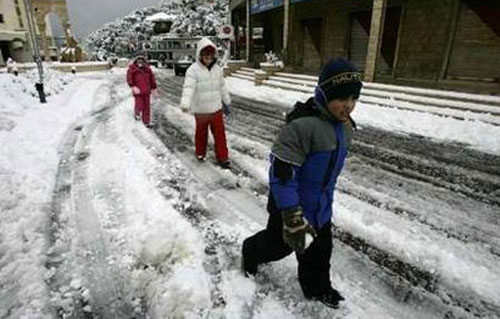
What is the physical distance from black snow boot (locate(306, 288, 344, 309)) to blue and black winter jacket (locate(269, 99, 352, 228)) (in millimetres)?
687

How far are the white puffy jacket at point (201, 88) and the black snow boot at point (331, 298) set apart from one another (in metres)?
3.58

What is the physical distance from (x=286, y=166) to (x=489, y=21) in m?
11.6

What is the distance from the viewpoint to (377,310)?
2.38 m

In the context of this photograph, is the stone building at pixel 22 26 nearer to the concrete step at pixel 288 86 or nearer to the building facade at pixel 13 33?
the building facade at pixel 13 33

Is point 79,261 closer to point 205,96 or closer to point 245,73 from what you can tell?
point 205,96

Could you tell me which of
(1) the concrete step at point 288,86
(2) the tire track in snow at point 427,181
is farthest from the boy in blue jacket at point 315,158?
(1) the concrete step at point 288,86

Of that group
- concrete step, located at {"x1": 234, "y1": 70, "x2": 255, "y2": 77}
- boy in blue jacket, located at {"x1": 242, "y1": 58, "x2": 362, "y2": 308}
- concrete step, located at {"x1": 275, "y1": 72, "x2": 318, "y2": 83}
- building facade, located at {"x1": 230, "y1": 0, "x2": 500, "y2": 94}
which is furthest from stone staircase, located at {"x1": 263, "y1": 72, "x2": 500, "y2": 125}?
boy in blue jacket, located at {"x1": 242, "y1": 58, "x2": 362, "y2": 308}

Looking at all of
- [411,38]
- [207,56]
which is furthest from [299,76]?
[207,56]

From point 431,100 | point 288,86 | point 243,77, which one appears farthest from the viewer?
point 243,77

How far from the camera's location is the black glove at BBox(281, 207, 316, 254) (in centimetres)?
190

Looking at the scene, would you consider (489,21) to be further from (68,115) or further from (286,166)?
(68,115)

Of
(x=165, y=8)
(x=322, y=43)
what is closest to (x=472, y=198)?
(x=322, y=43)

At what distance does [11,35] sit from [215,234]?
4616cm

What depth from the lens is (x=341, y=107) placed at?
6.23 ft
